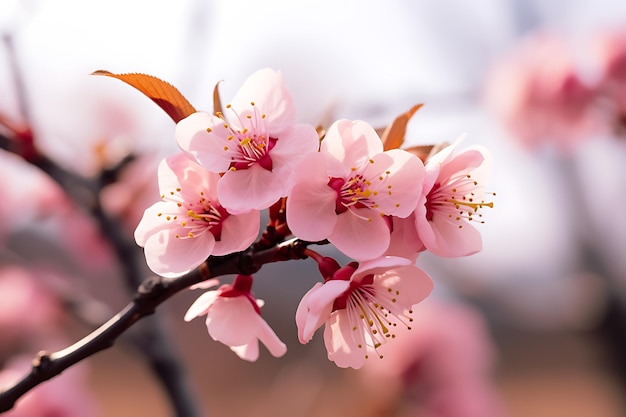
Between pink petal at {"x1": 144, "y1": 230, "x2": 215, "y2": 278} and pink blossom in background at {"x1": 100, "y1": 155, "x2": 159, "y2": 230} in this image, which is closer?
pink petal at {"x1": 144, "y1": 230, "x2": 215, "y2": 278}

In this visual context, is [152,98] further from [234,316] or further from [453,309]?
[453,309]

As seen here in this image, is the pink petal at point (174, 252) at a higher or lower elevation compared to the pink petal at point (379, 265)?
lower

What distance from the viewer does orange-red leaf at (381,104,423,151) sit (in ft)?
1.32

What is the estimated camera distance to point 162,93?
0.37 metres

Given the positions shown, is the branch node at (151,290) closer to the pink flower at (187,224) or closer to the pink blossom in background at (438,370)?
the pink flower at (187,224)

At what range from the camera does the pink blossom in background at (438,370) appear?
1527 mm

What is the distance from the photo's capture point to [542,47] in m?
1.82

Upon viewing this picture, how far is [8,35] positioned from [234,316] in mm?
571

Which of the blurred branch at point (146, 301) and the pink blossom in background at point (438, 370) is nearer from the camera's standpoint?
the blurred branch at point (146, 301)

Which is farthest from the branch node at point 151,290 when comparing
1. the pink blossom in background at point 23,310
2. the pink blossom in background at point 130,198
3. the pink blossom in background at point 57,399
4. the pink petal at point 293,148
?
A: the pink blossom in background at point 23,310

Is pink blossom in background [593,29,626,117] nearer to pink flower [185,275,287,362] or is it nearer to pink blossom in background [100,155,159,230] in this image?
pink blossom in background [100,155,159,230]

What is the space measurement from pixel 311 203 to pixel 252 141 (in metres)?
0.07

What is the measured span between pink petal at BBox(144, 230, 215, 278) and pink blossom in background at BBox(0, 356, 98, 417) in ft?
1.59

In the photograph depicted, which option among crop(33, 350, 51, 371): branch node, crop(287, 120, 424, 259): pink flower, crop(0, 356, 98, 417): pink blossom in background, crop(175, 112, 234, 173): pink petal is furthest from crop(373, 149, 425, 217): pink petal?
crop(0, 356, 98, 417): pink blossom in background
